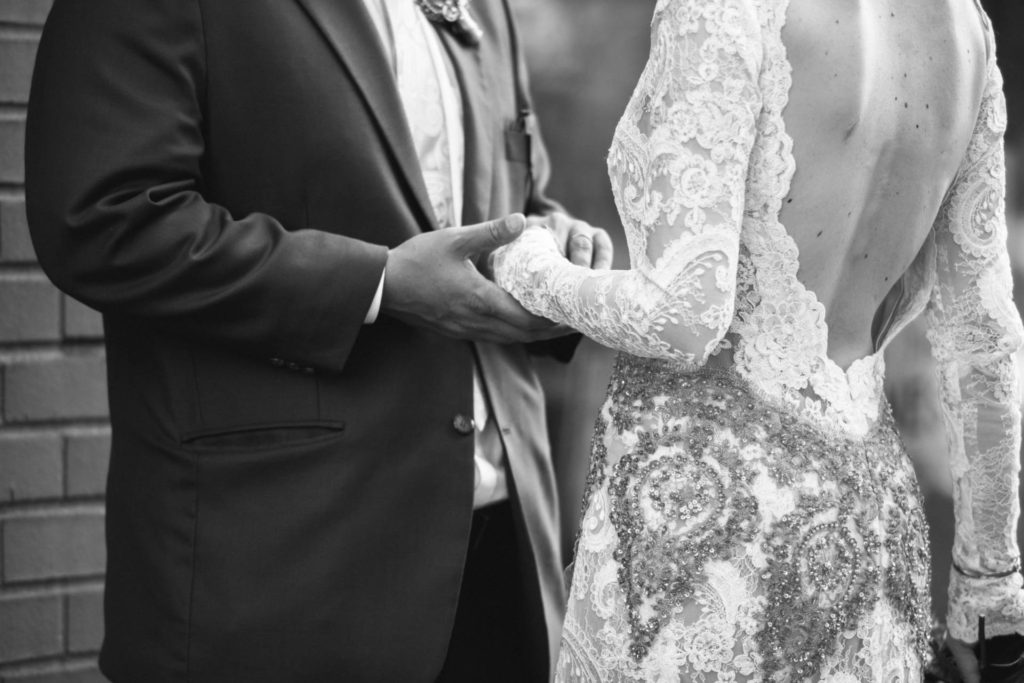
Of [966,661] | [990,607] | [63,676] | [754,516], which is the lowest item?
[63,676]

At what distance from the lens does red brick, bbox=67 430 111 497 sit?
10.3 feet

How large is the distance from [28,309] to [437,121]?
47.0 inches

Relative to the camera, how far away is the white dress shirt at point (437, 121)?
2.54 metres

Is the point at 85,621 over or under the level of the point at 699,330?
under

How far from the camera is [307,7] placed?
2.32 m

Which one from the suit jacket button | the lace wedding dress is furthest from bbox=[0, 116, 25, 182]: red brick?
the lace wedding dress

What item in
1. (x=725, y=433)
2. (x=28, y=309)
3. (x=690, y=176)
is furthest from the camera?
(x=28, y=309)

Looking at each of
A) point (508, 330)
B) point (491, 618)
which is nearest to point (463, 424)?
point (508, 330)

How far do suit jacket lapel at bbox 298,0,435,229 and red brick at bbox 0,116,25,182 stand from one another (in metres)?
1.05

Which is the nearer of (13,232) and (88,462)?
(13,232)

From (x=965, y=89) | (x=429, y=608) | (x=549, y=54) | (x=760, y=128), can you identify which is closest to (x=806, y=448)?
(x=760, y=128)

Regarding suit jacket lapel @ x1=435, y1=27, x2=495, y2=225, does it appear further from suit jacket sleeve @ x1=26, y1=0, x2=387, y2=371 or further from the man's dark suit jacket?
suit jacket sleeve @ x1=26, y1=0, x2=387, y2=371

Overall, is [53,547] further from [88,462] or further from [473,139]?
[473,139]

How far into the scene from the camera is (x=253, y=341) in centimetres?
224
